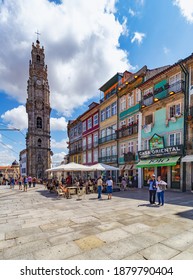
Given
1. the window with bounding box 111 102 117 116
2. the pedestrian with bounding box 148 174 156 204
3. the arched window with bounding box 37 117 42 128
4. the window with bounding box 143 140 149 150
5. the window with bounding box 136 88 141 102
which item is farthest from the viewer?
the arched window with bounding box 37 117 42 128

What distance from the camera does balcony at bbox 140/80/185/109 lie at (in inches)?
630

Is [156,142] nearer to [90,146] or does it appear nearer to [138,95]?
[138,95]

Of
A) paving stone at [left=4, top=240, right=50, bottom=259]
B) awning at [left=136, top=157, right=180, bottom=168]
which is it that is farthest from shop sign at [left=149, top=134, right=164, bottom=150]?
paving stone at [left=4, top=240, right=50, bottom=259]

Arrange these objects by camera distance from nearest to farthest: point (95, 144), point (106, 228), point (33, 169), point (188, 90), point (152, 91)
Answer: point (106, 228)
point (188, 90)
point (152, 91)
point (95, 144)
point (33, 169)

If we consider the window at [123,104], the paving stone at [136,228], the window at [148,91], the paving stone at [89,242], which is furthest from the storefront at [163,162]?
the paving stone at [89,242]

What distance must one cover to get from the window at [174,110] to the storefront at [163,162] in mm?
2601


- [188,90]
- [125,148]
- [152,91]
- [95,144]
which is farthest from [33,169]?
[188,90]

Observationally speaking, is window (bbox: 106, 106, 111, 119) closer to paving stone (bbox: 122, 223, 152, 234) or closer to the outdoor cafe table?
the outdoor cafe table

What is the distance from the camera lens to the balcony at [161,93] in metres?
16.0

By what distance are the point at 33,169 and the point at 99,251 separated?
57949mm

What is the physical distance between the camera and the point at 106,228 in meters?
5.61

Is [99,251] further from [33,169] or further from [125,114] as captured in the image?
[33,169]

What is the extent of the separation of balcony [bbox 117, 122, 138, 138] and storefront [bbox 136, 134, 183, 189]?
10.4 ft

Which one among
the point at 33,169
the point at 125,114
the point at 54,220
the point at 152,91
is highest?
the point at 152,91
